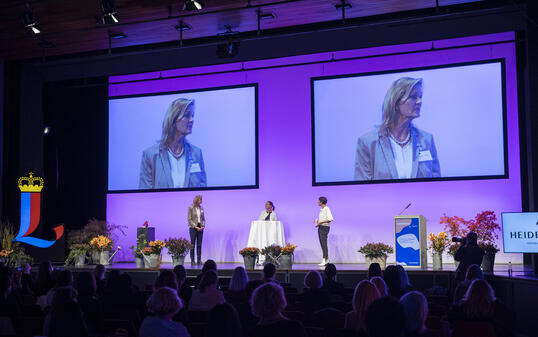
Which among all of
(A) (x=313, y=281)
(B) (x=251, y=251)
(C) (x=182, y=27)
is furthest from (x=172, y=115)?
(A) (x=313, y=281)

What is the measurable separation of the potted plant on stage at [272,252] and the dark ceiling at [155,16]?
379 cm

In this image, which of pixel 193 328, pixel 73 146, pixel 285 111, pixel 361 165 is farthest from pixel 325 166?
pixel 193 328

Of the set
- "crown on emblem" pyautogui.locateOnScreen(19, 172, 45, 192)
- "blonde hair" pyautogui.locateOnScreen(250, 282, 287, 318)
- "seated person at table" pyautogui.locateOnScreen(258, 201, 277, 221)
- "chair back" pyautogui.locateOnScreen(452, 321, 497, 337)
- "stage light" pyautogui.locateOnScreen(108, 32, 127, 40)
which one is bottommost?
"chair back" pyautogui.locateOnScreen(452, 321, 497, 337)

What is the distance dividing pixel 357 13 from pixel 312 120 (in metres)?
2.75

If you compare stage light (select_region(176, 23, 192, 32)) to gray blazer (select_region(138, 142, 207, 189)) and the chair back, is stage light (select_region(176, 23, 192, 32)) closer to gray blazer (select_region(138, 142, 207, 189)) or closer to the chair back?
gray blazer (select_region(138, 142, 207, 189))

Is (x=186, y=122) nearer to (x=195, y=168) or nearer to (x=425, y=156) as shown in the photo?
(x=195, y=168)

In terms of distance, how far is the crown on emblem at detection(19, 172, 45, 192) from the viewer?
503 inches

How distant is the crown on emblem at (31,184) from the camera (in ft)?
41.9

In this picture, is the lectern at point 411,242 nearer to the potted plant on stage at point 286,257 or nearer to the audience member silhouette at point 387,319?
the potted plant on stage at point 286,257

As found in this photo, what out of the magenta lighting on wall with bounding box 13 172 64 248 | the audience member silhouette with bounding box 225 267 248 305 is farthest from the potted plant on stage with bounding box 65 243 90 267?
the audience member silhouette with bounding box 225 267 248 305

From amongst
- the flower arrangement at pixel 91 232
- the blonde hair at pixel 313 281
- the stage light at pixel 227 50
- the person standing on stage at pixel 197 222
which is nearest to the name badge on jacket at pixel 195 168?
the person standing on stage at pixel 197 222

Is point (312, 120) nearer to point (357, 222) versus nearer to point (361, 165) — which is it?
point (361, 165)

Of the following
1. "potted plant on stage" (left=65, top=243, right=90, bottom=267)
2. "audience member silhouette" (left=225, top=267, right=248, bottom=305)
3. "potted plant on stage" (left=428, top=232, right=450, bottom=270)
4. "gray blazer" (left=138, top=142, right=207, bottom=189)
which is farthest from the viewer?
"gray blazer" (left=138, top=142, right=207, bottom=189)

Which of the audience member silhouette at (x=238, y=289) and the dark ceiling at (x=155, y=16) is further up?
the dark ceiling at (x=155, y=16)
